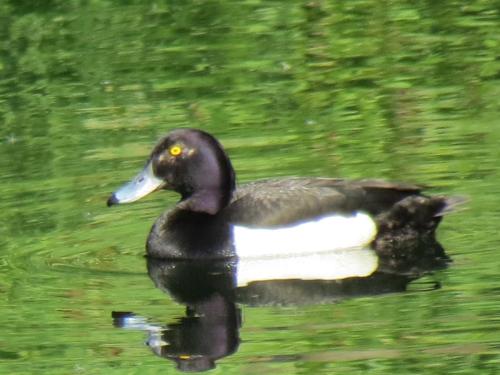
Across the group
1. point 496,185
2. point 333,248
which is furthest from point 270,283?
point 496,185

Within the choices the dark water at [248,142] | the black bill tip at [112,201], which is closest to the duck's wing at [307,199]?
the dark water at [248,142]

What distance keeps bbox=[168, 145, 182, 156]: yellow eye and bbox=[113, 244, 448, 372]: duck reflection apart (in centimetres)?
73

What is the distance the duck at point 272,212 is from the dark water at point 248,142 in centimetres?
25

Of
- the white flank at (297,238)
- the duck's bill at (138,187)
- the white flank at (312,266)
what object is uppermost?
the duck's bill at (138,187)

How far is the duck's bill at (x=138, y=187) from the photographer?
1124 centimetres

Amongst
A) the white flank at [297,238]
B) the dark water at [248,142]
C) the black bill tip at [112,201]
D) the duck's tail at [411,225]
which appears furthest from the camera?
the black bill tip at [112,201]

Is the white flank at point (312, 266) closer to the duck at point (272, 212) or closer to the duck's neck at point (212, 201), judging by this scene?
the duck at point (272, 212)

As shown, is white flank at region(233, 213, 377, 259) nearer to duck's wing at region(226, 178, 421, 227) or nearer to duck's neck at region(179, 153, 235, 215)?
duck's wing at region(226, 178, 421, 227)

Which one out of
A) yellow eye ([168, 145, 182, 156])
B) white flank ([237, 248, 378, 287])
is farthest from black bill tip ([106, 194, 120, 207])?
white flank ([237, 248, 378, 287])

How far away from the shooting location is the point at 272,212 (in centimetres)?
1087

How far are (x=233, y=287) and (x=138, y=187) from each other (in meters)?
1.35

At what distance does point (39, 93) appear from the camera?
14844mm

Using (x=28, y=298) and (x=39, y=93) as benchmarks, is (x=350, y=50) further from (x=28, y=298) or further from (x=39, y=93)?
(x=28, y=298)

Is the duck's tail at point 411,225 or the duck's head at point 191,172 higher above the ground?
the duck's head at point 191,172
